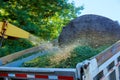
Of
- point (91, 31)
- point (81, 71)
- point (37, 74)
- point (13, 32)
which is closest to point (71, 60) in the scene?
point (37, 74)

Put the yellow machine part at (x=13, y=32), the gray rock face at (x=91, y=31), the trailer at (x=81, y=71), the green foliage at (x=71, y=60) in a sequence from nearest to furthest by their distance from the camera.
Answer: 1. the trailer at (x=81, y=71)
2. the green foliage at (x=71, y=60)
3. the yellow machine part at (x=13, y=32)
4. the gray rock face at (x=91, y=31)

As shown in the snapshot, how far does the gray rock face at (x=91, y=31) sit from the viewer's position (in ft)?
17.9

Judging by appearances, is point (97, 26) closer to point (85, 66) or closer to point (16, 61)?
point (16, 61)

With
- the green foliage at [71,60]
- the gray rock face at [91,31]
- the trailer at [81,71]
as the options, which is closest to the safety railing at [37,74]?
the trailer at [81,71]

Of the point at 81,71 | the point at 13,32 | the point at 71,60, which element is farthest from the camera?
the point at 13,32

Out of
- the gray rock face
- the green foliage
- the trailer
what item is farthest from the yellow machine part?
the gray rock face

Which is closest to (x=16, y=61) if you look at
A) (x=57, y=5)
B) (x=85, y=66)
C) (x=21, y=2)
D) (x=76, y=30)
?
(x=85, y=66)

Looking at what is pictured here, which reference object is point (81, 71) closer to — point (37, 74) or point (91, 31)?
point (37, 74)

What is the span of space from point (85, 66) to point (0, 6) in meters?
5.87

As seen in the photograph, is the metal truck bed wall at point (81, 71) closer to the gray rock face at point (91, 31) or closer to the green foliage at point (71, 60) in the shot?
the green foliage at point (71, 60)

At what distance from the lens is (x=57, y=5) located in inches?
404

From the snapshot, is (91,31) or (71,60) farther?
(91,31)

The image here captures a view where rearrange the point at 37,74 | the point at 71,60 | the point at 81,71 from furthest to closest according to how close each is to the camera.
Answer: the point at 71,60
the point at 37,74
the point at 81,71

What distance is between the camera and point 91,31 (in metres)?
5.75
